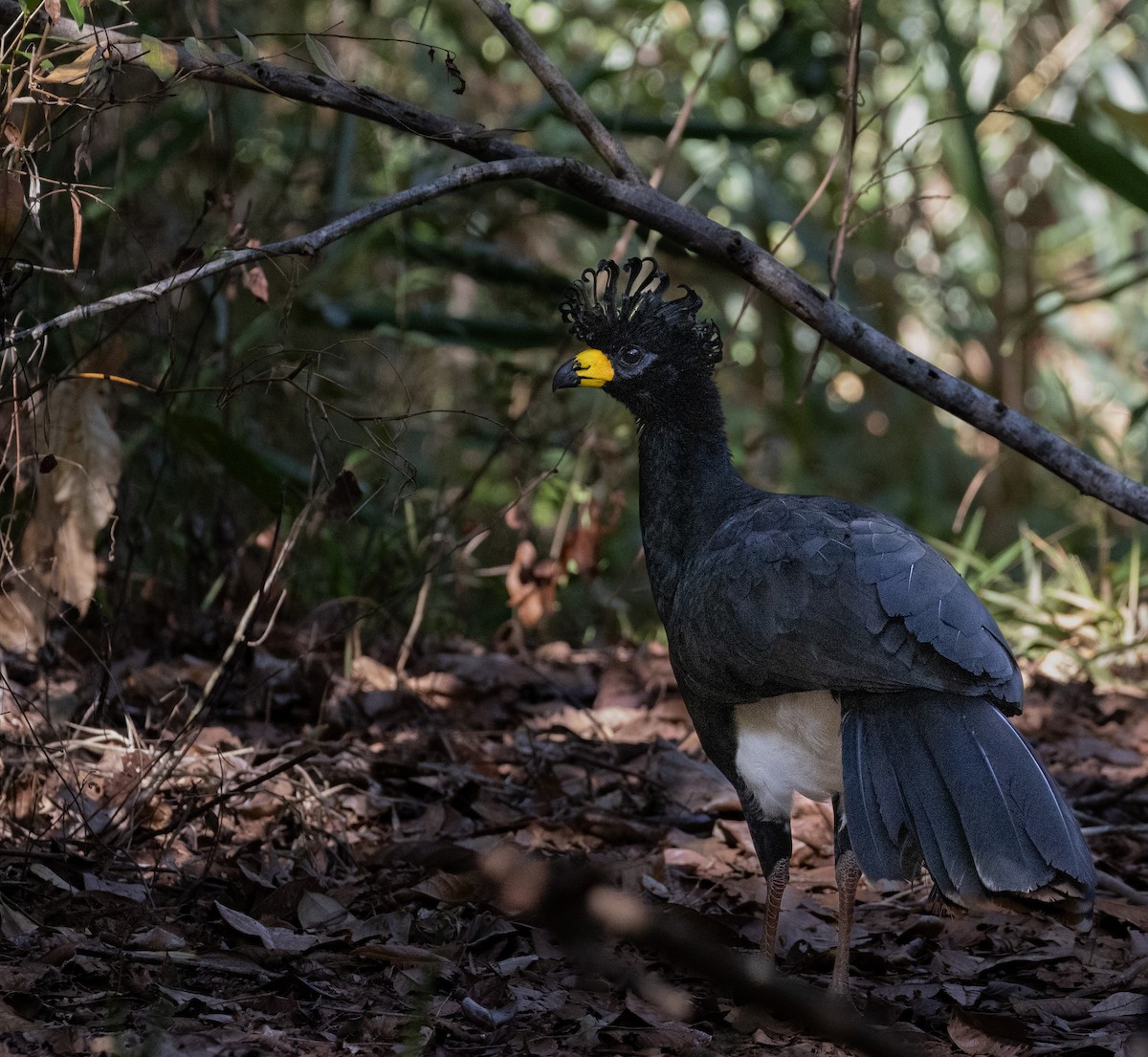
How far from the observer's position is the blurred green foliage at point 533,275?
4.98 m

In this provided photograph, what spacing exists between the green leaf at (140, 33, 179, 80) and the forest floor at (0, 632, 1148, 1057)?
148 centimetres

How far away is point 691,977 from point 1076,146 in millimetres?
3049

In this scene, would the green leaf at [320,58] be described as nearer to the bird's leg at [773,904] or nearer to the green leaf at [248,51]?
the green leaf at [248,51]

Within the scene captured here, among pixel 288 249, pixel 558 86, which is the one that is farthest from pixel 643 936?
pixel 558 86

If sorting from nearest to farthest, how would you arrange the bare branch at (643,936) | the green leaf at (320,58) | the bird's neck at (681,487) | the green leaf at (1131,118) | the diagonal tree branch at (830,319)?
the bare branch at (643,936)
the green leaf at (320,58)
the diagonal tree branch at (830,319)
the bird's neck at (681,487)
the green leaf at (1131,118)

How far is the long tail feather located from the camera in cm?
286

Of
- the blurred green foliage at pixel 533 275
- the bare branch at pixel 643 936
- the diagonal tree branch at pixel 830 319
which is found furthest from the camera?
the blurred green foliage at pixel 533 275

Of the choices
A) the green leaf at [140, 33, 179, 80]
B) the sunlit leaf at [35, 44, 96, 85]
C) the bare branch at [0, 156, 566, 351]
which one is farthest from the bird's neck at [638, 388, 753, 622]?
the sunlit leaf at [35, 44, 96, 85]

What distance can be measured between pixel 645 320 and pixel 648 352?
0.09m

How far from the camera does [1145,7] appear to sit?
8.38 m

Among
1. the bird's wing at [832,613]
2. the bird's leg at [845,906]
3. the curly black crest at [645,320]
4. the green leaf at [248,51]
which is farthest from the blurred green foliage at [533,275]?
the bird's leg at [845,906]

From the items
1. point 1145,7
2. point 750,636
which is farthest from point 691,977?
point 1145,7

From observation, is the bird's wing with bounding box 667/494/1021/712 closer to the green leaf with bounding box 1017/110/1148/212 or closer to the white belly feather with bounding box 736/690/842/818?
the white belly feather with bounding box 736/690/842/818

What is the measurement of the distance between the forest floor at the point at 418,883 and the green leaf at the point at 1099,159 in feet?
6.49
